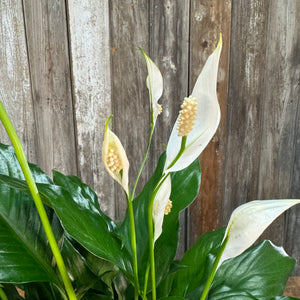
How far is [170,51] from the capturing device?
1.18 meters

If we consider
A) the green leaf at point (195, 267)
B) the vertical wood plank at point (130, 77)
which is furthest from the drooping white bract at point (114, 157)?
the vertical wood plank at point (130, 77)

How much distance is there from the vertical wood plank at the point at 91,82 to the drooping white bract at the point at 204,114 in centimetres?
88

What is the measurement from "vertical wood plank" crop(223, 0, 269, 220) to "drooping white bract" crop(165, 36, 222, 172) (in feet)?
2.98

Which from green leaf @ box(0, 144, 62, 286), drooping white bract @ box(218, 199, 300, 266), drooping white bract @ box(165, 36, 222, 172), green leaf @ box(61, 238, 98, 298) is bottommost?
green leaf @ box(61, 238, 98, 298)

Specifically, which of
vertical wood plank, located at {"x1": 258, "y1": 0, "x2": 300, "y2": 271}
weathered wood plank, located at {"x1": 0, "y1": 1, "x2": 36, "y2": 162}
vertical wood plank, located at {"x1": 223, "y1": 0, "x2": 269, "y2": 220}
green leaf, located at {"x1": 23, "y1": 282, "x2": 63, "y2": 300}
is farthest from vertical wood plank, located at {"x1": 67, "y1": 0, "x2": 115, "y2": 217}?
green leaf, located at {"x1": 23, "y1": 282, "x2": 63, "y2": 300}

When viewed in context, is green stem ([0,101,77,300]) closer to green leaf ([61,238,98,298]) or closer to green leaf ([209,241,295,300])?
green leaf ([61,238,98,298])

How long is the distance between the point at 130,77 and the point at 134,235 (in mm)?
844

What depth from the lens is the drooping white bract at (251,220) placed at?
334 millimetres

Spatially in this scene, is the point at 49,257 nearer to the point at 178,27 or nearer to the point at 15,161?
the point at 15,161

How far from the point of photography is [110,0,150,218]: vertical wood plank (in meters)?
1.15

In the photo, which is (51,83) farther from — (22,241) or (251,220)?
(251,220)

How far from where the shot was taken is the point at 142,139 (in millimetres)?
1270

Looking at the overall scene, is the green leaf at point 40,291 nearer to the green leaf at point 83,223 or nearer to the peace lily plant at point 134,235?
the peace lily plant at point 134,235

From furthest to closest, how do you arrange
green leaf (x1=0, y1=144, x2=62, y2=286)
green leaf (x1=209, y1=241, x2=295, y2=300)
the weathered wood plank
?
1. the weathered wood plank
2. green leaf (x1=209, y1=241, x2=295, y2=300)
3. green leaf (x1=0, y1=144, x2=62, y2=286)
